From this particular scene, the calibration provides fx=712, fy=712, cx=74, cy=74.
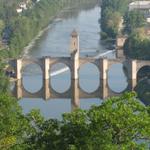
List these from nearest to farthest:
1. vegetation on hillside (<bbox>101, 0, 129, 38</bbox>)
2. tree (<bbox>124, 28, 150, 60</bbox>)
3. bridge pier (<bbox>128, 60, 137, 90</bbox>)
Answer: bridge pier (<bbox>128, 60, 137, 90</bbox>) → tree (<bbox>124, 28, 150, 60</bbox>) → vegetation on hillside (<bbox>101, 0, 129, 38</bbox>)

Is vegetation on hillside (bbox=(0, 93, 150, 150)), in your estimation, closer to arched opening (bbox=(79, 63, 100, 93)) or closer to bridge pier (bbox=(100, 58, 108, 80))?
arched opening (bbox=(79, 63, 100, 93))

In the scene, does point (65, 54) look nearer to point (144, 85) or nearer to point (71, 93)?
point (71, 93)

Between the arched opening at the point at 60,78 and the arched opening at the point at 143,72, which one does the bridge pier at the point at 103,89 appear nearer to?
the arched opening at the point at 60,78

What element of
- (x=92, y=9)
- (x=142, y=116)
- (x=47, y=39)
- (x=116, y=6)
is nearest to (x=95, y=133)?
(x=142, y=116)

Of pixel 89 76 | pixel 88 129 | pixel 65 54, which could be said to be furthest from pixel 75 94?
pixel 88 129

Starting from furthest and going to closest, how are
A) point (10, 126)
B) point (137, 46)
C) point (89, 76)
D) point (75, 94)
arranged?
point (137, 46), point (89, 76), point (75, 94), point (10, 126)

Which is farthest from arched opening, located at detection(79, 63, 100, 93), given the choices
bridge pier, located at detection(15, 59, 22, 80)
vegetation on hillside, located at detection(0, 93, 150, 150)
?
vegetation on hillside, located at detection(0, 93, 150, 150)

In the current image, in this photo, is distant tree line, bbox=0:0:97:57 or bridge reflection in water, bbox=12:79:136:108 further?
distant tree line, bbox=0:0:97:57
